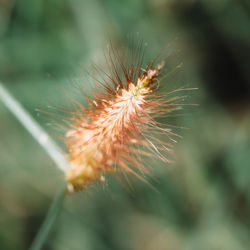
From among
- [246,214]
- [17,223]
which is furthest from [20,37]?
[246,214]

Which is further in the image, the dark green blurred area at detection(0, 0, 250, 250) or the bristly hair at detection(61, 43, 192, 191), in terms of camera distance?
the dark green blurred area at detection(0, 0, 250, 250)

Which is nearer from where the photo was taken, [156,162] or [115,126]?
[115,126]

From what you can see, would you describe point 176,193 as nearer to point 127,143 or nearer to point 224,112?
point 224,112

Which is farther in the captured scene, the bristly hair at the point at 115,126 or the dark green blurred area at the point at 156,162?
the dark green blurred area at the point at 156,162

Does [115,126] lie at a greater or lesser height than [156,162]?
greater
